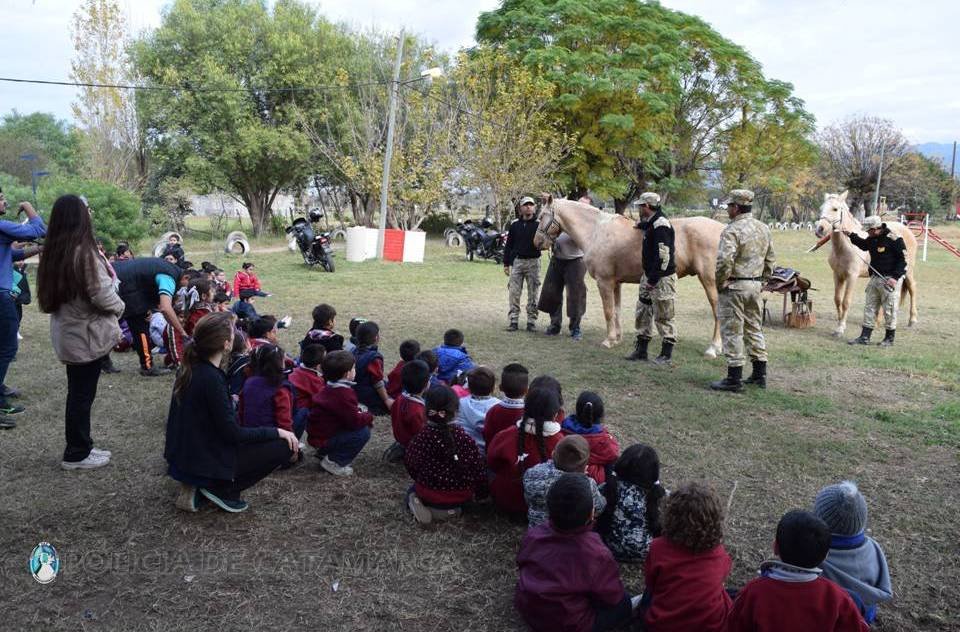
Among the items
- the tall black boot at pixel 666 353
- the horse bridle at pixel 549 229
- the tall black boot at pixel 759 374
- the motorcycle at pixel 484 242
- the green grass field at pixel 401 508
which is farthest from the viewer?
the motorcycle at pixel 484 242

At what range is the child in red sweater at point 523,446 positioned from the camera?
347cm

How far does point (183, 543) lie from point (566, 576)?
2041 mm

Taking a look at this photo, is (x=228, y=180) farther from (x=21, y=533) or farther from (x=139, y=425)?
(x=21, y=533)

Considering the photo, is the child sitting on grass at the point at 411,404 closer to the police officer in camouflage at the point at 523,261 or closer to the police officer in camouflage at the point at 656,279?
the police officer in camouflage at the point at 656,279

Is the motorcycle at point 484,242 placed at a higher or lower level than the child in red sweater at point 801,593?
higher

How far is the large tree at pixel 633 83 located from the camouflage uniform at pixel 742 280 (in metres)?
18.0

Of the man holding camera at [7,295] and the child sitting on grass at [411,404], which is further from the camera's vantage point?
the man holding camera at [7,295]

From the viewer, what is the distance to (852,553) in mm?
2629

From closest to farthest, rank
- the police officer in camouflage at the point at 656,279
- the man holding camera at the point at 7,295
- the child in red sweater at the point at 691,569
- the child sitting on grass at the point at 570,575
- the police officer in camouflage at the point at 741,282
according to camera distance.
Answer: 1. the child in red sweater at the point at 691,569
2. the child sitting on grass at the point at 570,575
3. the man holding camera at the point at 7,295
4. the police officer in camouflage at the point at 741,282
5. the police officer in camouflage at the point at 656,279

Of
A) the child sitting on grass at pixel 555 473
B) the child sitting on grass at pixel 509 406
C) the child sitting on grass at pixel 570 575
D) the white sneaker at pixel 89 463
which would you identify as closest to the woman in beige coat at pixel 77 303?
the white sneaker at pixel 89 463

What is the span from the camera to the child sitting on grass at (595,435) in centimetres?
348

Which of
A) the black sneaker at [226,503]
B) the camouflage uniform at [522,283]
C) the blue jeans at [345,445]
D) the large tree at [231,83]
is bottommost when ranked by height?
the black sneaker at [226,503]

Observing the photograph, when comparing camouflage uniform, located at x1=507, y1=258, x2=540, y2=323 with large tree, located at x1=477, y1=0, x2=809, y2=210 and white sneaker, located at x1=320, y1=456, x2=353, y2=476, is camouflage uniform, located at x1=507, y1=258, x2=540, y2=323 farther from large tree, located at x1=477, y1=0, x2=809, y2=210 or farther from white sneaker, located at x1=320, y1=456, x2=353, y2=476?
large tree, located at x1=477, y1=0, x2=809, y2=210

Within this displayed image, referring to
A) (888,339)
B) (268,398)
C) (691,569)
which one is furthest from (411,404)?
(888,339)
